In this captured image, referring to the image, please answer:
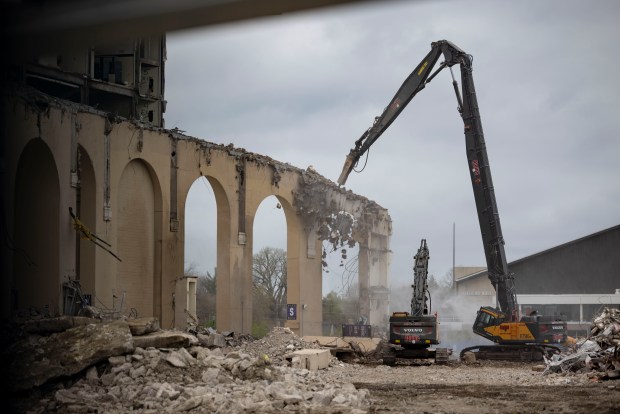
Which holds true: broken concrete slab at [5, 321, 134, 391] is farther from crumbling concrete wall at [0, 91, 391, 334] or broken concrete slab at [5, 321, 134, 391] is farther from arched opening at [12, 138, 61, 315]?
arched opening at [12, 138, 61, 315]

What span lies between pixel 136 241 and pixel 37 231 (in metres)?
4.15

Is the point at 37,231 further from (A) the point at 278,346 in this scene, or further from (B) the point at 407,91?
(B) the point at 407,91

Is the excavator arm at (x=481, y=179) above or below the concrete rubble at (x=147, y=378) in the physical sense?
above

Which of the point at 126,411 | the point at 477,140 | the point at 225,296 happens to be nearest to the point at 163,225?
the point at 225,296

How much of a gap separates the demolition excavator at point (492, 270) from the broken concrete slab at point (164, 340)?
14.8m

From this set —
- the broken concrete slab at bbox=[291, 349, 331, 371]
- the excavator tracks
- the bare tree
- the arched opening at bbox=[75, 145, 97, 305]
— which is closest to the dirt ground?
the broken concrete slab at bbox=[291, 349, 331, 371]

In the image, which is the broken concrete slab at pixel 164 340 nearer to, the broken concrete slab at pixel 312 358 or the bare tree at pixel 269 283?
the broken concrete slab at pixel 312 358

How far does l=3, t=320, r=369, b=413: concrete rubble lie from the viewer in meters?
14.2

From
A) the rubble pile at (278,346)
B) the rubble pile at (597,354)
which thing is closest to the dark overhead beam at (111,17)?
the rubble pile at (597,354)

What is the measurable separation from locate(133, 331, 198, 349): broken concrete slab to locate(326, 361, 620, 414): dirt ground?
3884 millimetres

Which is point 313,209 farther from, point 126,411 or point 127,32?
point 127,32

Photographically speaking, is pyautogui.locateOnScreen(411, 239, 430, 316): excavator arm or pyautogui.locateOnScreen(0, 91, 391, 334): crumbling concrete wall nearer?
pyautogui.locateOnScreen(0, 91, 391, 334): crumbling concrete wall

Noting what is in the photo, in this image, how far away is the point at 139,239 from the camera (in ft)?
86.8

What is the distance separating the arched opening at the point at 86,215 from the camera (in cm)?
2381
